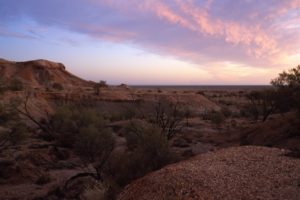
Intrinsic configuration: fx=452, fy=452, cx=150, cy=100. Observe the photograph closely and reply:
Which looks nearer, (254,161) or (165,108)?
(254,161)

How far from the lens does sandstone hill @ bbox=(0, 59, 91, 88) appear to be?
2837 inches

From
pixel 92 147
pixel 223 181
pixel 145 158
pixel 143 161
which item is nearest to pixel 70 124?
pixel 92 147

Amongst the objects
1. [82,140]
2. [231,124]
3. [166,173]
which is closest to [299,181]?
[166,173]

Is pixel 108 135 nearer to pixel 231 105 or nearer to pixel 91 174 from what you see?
pixel 91 174

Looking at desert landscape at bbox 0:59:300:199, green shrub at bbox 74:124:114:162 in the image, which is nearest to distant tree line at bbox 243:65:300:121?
desert landscape at bbox 0:59:300:199

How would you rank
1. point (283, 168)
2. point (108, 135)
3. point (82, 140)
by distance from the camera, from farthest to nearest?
point (108, 135) < point (82, 140) < point (283, 168)

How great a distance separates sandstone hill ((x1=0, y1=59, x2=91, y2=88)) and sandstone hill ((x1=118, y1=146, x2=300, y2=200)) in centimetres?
6074

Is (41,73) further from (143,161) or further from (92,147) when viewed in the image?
(143,161)

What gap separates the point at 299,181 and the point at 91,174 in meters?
7.99

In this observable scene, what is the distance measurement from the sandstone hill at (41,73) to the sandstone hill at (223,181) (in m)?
60.7

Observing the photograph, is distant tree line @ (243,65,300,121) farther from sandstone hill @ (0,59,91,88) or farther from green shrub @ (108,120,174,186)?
sandstone hill @ (0,59,91,88)

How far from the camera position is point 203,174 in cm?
988

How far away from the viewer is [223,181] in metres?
9.51

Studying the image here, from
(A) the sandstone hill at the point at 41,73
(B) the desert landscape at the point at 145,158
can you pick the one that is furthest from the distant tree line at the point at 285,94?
(A) the sandstone hill at the point at 41,73
